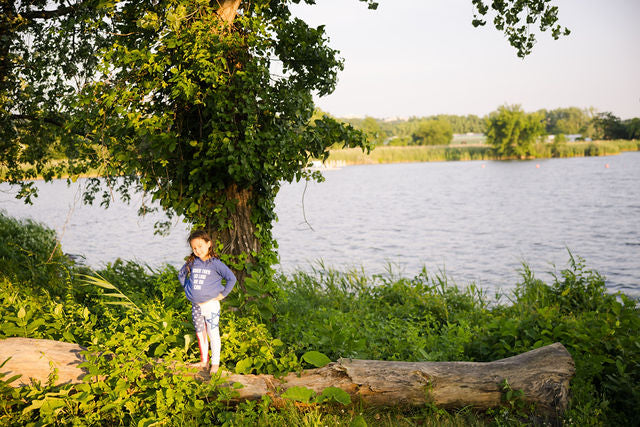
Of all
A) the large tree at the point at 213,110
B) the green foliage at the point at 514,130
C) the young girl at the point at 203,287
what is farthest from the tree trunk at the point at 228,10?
the green foliage at the point at 514,130

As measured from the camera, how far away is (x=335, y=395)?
13.2ft

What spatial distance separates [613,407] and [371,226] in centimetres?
1910

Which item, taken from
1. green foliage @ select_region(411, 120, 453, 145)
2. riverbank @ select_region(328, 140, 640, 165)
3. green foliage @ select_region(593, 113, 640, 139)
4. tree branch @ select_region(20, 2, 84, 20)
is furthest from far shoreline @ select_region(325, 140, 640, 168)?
tree branch @ select_region(20, 2, 84, 20)

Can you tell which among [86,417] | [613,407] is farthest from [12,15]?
[613,407]

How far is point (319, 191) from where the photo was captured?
145 feet

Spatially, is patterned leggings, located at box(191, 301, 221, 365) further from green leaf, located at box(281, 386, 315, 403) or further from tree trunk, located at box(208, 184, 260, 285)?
tree trunk, located at box(208, 184, 260, 285)

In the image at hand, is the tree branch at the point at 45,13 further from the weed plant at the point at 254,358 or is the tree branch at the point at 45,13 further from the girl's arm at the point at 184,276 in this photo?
the girl's arm at the point at 184,276

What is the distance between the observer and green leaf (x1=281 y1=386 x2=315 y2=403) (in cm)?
399

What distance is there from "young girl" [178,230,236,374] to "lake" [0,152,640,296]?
2.43 metres

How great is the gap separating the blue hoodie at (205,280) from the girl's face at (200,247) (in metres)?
0.05

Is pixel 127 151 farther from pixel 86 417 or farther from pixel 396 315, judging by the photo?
pixel 396 315

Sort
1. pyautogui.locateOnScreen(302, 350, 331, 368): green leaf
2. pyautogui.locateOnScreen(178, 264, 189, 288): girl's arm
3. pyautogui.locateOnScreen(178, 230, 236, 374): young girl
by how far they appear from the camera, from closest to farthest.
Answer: pyautogui.locateOnScreen(302, 350, 331, 368): green leaf → pyautogui.locateOnScreen(178, 230, 236, 374): young girl → pyautogui.locateOnScreen(178, 264, 189, 288): girl's arm

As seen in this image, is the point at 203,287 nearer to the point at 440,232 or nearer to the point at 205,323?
the point at 205,323

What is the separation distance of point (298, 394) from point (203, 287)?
1.38 metres
